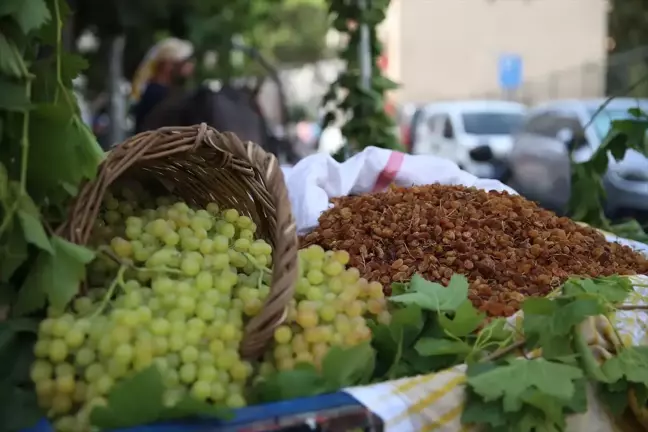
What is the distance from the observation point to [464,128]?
26.5 ft

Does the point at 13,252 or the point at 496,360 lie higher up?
the point at 13,252

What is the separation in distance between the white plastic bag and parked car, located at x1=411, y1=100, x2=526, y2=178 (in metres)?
5.93

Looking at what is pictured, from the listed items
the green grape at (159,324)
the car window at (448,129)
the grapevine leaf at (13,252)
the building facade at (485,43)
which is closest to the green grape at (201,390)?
the green grape at (159,324)

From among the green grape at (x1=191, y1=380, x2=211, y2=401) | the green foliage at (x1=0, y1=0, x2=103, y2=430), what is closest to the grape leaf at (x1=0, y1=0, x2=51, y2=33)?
the green foliage at (x1=0, y1=0, x2=103, y2=430)

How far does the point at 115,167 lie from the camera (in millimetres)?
873

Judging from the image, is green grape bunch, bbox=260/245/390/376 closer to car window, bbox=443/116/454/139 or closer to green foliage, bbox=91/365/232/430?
green foliage, bbox=91/365/232/430

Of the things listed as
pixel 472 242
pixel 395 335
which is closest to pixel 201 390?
pixel 395 335

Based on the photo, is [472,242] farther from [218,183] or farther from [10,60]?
[10,60]

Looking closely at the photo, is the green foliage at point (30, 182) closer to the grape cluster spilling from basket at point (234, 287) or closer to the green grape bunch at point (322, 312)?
the grape cluster spilling from basket at point (234, 287)

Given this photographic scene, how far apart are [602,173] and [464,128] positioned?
20.3ft

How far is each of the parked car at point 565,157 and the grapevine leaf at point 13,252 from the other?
156 cm

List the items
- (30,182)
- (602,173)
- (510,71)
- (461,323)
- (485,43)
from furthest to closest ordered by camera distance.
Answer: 1. (485,43)
2. (510,71)
3. (602,173)
4. (461,323)
5. (30,182)

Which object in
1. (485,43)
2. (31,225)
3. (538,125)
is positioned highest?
(31,225)

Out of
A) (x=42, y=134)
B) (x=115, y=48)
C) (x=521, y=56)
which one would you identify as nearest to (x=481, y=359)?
(x=42, y=134)
